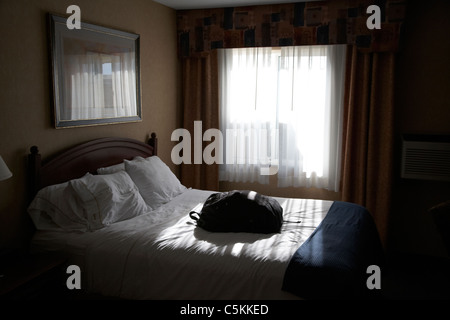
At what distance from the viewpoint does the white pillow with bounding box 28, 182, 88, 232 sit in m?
2.59

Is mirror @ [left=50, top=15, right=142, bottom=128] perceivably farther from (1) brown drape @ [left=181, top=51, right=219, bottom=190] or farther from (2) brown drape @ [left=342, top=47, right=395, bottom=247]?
(2) brown drape @ [left=342, top=47, right=395, bottom=247]

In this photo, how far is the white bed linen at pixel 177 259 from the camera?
2139 mm

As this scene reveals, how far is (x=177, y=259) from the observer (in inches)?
90.0

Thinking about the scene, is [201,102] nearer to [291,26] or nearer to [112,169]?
[291,26]

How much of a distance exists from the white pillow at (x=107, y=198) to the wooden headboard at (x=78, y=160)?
162mm

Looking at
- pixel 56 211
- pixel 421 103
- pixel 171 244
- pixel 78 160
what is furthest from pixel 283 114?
pixel 56 211

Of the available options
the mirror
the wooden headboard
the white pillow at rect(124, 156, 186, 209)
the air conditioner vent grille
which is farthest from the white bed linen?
the air conditioner vent grille

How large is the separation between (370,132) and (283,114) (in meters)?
0.90

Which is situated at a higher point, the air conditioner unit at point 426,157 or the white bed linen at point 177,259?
the air conditioner unit at point 426,157

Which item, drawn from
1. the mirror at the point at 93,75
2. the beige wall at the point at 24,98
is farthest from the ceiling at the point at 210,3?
the beige wall at the point at 24,98

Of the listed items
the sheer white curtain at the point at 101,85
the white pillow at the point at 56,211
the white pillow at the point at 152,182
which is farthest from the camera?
the white pillow at the point at 152,182

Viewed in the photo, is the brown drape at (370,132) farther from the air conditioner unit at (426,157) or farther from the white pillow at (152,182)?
the white pillow at (152,182)
